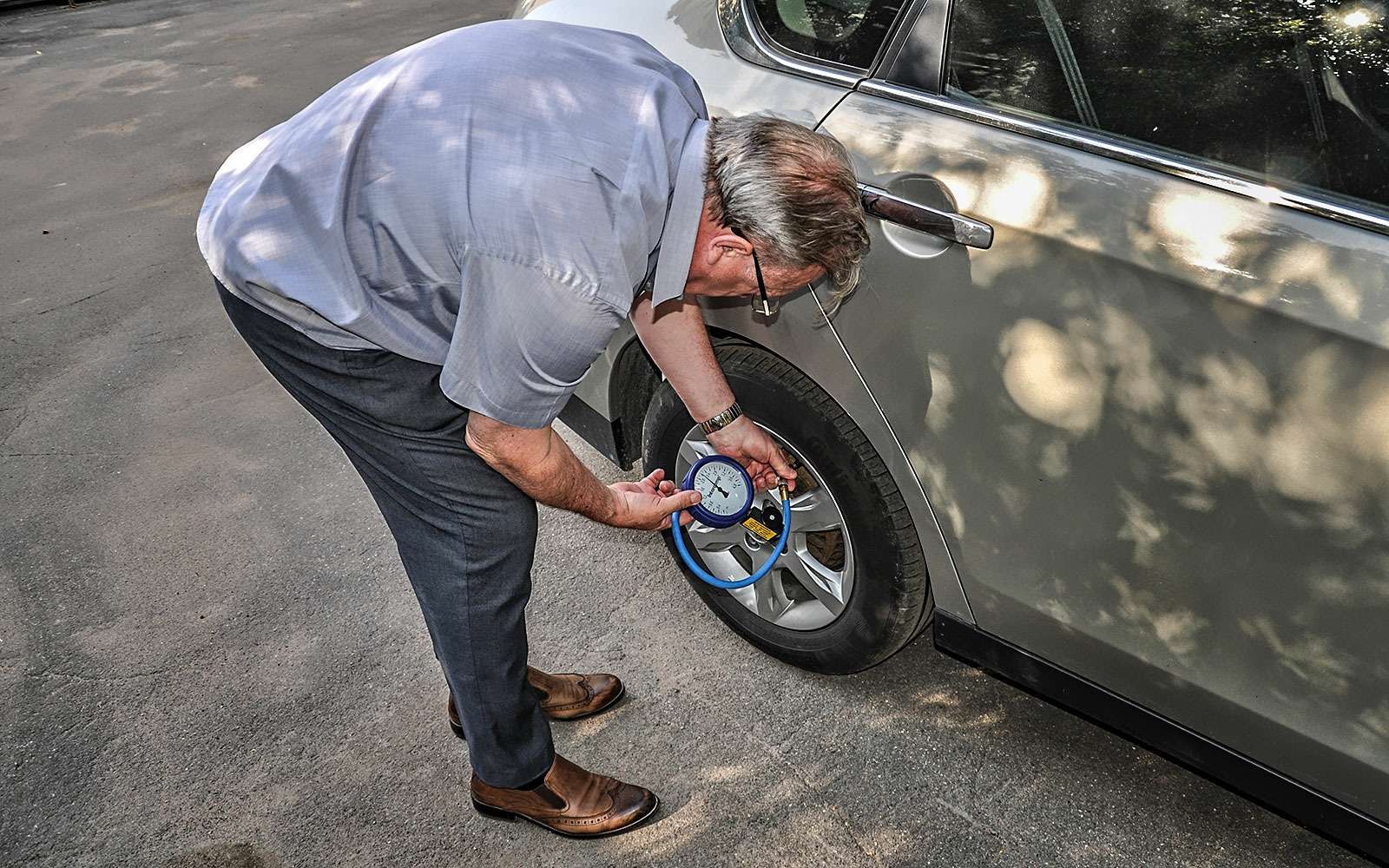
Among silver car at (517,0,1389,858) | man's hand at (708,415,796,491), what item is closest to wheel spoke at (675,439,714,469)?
man's hand at (708,415,796,491)

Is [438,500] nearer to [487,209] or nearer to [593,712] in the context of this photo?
[487,209]

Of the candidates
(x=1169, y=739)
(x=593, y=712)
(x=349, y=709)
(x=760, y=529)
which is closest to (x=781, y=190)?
(x=760, y=529)

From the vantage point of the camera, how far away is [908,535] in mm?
2186

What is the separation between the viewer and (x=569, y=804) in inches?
90.6

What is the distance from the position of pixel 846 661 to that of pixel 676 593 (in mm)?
610

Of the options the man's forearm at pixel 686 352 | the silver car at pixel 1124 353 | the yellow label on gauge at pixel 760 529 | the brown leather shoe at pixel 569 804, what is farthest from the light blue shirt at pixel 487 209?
the brown leather shoe at pixel 569 804

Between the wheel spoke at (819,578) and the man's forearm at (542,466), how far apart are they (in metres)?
0.71

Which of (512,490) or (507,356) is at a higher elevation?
(507,356)

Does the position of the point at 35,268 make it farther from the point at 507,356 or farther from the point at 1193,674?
the point at 1193,674

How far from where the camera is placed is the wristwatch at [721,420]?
2.21 meters

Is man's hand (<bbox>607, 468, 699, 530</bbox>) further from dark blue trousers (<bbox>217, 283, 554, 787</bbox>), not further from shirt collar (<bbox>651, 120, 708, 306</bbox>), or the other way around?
shirt collar (<bbox>651, 120, 708, 306</bbox>)

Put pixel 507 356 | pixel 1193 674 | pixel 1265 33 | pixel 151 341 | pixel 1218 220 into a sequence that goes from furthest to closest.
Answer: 1. pixel 151 341
2. pixel 1193 674
3. pixel 1265 33
4. pixel 1218 220
5. pixel 507 356

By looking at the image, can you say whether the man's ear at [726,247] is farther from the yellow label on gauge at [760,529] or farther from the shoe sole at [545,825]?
the shoe sole at [545,825]

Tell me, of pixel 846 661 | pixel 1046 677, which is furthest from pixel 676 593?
pixel 1046 677
